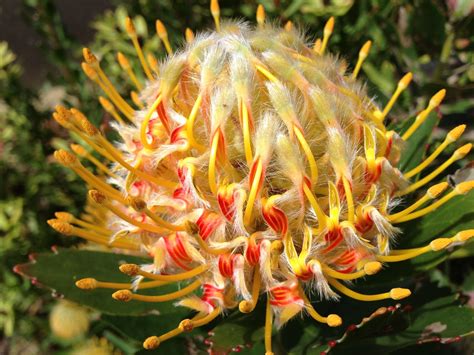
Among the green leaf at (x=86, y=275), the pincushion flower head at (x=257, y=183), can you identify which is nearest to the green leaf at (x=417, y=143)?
the pincushion flower head at (x=257, y=183)

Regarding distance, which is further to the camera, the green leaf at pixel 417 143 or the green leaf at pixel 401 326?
the green leaf at pixel 417 143

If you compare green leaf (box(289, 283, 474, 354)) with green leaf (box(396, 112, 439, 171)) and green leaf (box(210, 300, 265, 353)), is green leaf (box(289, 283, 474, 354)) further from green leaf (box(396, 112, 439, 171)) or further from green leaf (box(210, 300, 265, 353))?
green leaf (box(396, 112, 439, 171))

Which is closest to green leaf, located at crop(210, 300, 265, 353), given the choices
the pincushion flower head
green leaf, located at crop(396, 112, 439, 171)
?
the pincushion flower head

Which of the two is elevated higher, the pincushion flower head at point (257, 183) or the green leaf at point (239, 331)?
the pincushion flower head at point (257, 183)

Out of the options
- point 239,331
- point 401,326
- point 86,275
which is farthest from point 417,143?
point 86,275

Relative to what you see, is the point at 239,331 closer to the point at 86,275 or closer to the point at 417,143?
the point at 86,275

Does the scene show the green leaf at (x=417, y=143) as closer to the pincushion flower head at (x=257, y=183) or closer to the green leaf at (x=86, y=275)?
the pincushion flower head at (x=257, y=183)
